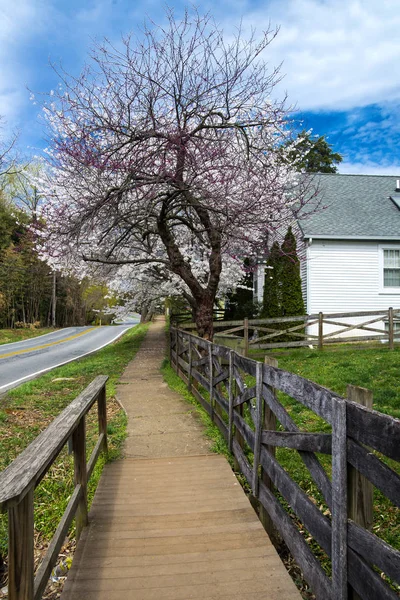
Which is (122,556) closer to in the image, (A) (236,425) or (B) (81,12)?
(A) (236,425)

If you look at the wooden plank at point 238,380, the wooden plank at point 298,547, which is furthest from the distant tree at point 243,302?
the wooden plank at point 298,547

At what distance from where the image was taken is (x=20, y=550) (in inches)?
77.7

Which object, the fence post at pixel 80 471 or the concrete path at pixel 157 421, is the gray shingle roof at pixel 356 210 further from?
the fence post at pixel 80 471

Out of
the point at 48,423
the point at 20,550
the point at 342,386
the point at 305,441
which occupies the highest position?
the point at 305,441

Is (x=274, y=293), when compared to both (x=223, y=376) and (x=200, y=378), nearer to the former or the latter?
(x=200, y=378)

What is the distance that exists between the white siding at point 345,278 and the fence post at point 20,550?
16.1m

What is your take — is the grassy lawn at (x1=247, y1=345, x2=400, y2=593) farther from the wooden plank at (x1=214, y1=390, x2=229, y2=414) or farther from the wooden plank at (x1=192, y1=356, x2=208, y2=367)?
the wooden plank at (x1=192, y1=356, x2=208, y2=367)

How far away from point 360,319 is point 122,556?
15.6 meters

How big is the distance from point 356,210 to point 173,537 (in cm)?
1782

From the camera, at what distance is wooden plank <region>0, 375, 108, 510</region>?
188 cm

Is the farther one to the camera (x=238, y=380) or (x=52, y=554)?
(x=238, y=380)

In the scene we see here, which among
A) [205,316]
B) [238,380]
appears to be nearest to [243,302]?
[205,316]

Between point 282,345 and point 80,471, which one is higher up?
point 282,345

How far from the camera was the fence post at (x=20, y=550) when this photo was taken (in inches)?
76.6
